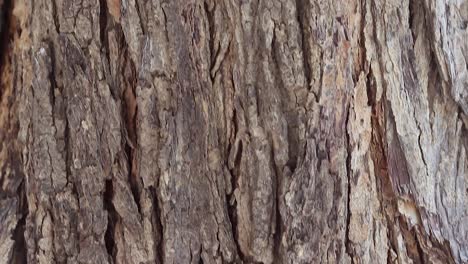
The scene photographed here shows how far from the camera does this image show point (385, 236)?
3.48 feet

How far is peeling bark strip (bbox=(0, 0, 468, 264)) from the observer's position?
971 millimetres

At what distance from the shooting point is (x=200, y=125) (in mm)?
987

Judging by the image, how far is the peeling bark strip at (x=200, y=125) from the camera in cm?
97

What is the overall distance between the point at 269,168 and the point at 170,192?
162mm

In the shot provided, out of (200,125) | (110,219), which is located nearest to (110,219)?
(110,219)

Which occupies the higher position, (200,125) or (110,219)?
(200,125)

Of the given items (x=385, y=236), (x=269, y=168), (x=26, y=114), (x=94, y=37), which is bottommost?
(x=385, y=236)

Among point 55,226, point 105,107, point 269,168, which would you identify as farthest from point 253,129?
point 55,226

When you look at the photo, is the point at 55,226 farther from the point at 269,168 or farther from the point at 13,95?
the point at 269,168

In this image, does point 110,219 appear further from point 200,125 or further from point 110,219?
point 200,125

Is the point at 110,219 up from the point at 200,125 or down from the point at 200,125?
down

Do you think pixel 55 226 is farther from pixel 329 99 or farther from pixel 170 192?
pixel 329 99

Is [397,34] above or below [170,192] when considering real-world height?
above

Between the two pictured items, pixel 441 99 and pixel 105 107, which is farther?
pixel 441 99
